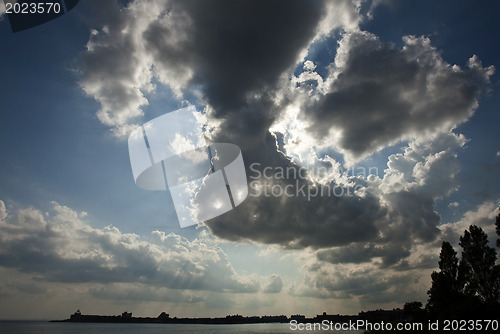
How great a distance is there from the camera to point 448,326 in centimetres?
5181

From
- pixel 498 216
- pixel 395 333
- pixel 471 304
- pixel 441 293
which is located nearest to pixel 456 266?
pixel 441 293

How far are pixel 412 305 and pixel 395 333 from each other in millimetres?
54804

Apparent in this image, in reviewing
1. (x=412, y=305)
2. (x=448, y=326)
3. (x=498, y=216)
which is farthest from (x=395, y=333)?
(x=412, y=305)

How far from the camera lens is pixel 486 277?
192 feet

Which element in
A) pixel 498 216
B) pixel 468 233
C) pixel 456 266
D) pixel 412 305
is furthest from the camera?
pixel 412 305

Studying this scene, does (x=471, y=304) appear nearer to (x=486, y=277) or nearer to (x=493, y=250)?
(x=486, y=277)

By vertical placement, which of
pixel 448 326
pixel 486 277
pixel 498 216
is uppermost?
pixel 498 216

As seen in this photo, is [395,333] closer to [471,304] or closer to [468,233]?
[471,304]

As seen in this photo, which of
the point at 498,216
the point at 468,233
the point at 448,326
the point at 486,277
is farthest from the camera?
the point at 468,233

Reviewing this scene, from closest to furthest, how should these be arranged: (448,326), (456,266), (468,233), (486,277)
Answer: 1. (448,326)
2. (486,277)
3. (468,233)
4. (456,266)

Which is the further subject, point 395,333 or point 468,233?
point 395,333

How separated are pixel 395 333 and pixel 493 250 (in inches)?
1112

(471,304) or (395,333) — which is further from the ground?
(471,304)

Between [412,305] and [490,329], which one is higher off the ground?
[490,329]
